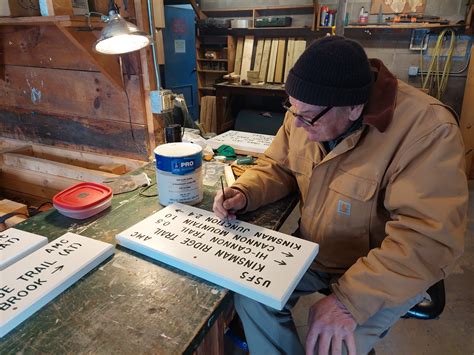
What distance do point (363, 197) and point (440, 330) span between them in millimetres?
1312

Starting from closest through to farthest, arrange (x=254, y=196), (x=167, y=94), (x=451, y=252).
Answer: (x=451, y=252)
(x=254, y=196)
(x=167, y=94)

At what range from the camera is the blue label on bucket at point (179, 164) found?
974 mm

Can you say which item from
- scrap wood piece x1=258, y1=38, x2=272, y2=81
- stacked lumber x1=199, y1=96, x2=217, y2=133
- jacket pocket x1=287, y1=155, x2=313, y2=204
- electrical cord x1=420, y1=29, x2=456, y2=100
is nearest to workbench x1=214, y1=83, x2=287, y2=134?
stacked lumber x1=199, y1=96, x2=217, y2=133

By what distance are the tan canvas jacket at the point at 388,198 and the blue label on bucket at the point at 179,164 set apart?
6.4 inches

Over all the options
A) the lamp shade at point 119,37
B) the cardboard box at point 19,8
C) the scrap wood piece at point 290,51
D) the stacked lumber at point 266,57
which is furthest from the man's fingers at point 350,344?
the scrap wood piece at point 290,51

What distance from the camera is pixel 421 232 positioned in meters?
0.76

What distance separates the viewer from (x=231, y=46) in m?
5.05

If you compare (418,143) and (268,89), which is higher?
(418,143)

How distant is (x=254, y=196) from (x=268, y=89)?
3486 mm

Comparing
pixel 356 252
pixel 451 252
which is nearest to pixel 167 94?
pixel 356 252

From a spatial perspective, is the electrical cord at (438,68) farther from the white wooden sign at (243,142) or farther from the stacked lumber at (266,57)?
the white wooden sign at (243,142)

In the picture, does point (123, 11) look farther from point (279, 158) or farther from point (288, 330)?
point (288, 330)

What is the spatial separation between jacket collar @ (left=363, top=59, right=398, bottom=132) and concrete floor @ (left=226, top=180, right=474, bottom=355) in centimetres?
106

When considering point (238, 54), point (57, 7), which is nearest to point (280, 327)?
point (57, 7)
